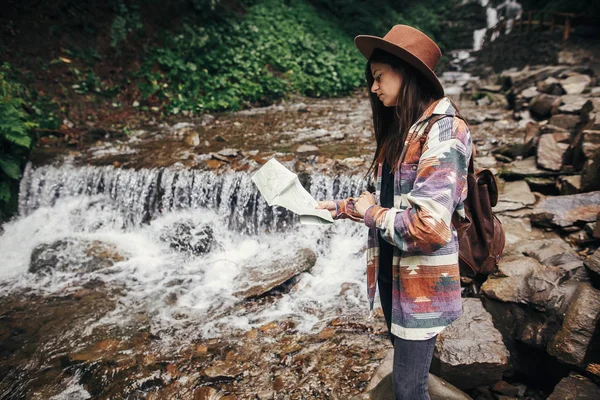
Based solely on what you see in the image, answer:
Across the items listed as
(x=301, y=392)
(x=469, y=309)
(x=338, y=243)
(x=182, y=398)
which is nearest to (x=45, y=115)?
(x=338, y=243)

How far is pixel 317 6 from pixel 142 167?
44.0 ft

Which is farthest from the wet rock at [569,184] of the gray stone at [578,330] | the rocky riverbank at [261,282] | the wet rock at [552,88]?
the wet rock at [552,88]

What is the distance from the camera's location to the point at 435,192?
142 cm

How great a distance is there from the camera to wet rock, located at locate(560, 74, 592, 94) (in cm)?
830

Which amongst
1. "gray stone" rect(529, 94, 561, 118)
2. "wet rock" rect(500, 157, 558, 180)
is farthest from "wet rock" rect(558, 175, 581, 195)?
"gray stone" rect(529, 94, 561, 118)

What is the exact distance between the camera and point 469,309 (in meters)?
3.22

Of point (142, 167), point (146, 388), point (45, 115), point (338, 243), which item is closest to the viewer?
point (146, 388)

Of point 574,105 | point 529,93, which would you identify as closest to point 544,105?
point 574,105

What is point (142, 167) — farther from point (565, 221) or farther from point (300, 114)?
point (565, 221)

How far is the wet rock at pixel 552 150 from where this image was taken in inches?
216

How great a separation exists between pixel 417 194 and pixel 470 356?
1917mm

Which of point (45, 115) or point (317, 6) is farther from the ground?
point (317, 6)

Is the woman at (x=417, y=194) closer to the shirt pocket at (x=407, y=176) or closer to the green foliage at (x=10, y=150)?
the shirt pocket at (x=407, y=176)

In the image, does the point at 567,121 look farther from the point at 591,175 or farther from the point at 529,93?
the point at 529,93
